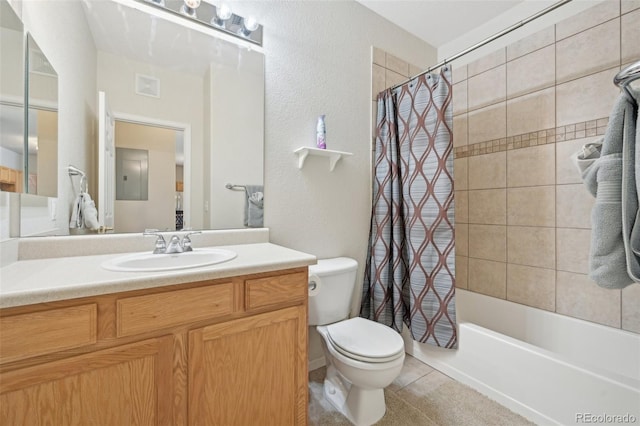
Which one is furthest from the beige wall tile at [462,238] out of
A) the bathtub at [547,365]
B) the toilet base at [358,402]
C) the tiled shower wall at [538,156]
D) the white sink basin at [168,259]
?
the white sink basin at [168,259]

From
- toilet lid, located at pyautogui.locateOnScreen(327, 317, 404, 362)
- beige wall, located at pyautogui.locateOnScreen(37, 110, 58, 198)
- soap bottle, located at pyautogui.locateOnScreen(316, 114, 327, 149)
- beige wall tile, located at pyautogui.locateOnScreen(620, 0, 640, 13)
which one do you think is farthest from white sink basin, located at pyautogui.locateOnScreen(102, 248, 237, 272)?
beige wall tile, located at pyautogui.locateOnScreen(620, 0, 640, 13)

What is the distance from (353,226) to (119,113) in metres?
1.53

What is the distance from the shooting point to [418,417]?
140cm

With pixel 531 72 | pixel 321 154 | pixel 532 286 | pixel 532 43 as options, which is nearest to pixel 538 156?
pixel 531 72

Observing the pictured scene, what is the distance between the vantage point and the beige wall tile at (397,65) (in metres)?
2.16

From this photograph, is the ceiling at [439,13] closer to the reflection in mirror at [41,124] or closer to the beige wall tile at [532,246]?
the beige wall tile at [532,246]

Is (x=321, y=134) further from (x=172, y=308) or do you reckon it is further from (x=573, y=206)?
(x=573, y=206)

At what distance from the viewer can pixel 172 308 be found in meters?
0.86

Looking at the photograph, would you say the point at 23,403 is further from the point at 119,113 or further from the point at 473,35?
the point at 473,35

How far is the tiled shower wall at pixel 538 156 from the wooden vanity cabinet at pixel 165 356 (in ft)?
5.75

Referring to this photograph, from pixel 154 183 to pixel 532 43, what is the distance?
265 cm

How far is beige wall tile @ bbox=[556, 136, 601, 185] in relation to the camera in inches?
67.3

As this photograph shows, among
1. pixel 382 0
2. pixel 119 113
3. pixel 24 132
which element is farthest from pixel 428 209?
pixel 24 132

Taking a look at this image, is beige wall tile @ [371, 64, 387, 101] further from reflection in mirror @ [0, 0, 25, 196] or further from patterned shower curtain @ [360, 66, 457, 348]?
reflection in mirror @ [0, 0, 25, 196]
